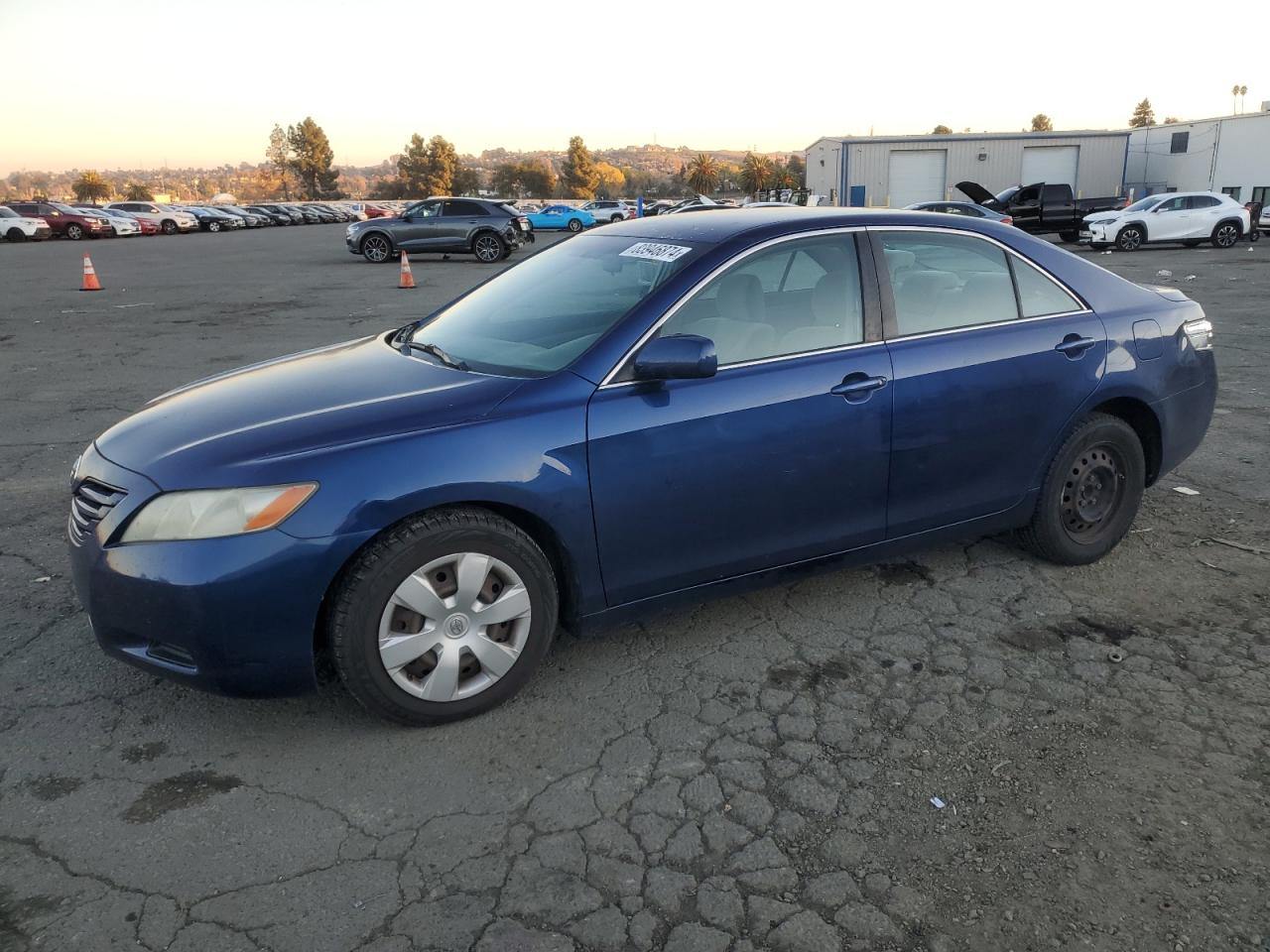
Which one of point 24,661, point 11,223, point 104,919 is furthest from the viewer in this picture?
point 11,223

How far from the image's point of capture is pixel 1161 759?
2.89 meters

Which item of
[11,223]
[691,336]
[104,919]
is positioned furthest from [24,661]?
[11,223]

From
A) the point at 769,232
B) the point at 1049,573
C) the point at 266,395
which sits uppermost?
the point at 769,232

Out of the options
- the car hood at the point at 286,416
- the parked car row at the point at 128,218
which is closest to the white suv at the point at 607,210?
the parked car row at the point at 128,218

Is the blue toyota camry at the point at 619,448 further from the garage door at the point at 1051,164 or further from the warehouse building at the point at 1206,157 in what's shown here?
the garage door at the point at 1051,164

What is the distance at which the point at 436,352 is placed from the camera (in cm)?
376

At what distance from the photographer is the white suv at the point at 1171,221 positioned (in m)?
24.2

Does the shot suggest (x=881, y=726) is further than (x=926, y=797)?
Yes

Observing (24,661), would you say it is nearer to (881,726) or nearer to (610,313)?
(610,313)

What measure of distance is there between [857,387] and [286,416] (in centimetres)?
204

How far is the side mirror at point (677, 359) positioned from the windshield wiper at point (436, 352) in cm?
73

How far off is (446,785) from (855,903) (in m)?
1.23

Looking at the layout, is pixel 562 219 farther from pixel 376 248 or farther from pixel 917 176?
pixel 376 248

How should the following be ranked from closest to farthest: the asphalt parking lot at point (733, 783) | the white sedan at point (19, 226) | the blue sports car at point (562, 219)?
1. the asphalt parking lot at point (733, 783)
2. the white sedan at point (19, 226)
3. the blue sports car at point (562, 219)
